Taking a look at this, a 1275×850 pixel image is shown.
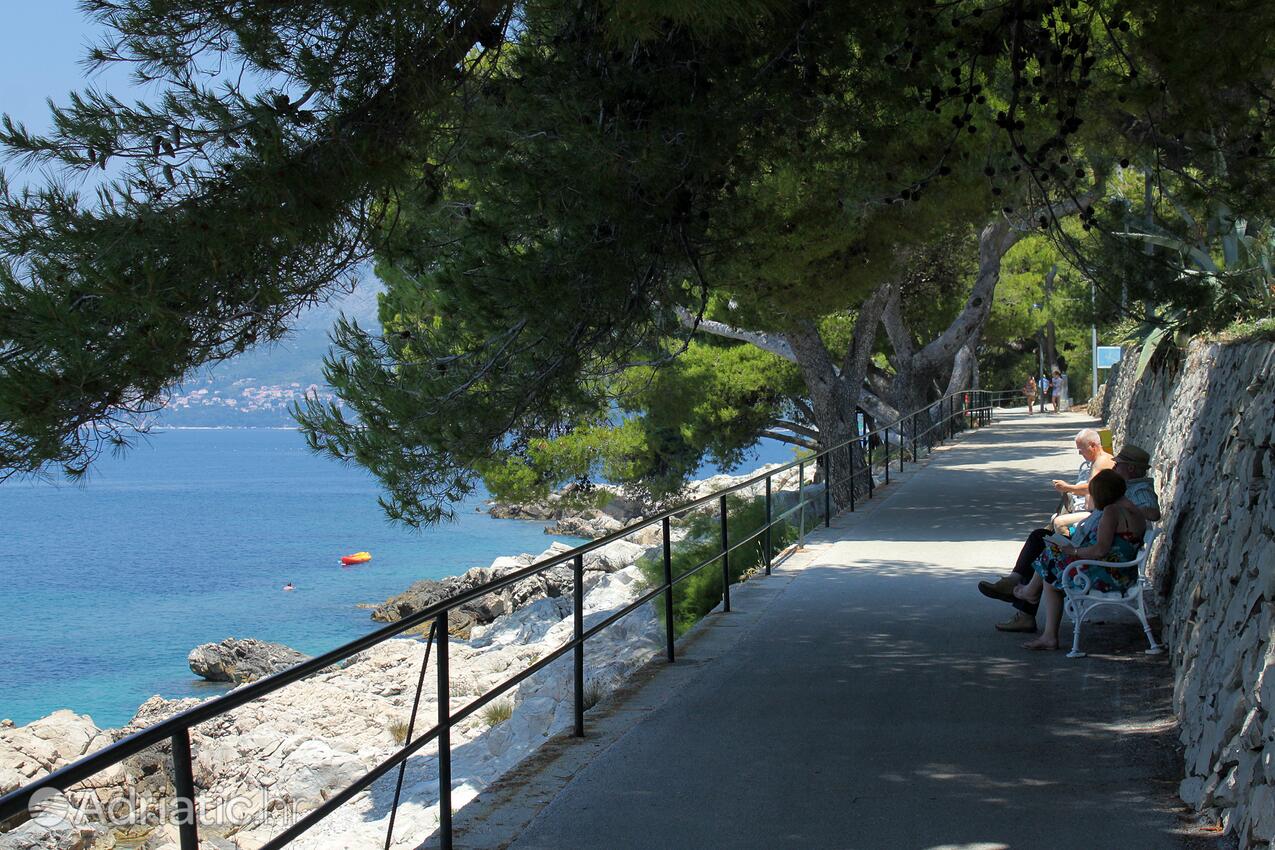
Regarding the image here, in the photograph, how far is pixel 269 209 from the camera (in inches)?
197

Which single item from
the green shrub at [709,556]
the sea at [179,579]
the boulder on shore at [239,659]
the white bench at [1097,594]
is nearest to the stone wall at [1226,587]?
the white bench at [1097,594]

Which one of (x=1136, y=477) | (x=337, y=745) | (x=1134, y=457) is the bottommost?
(x=337, y=745)

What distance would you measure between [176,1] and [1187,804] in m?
5.14

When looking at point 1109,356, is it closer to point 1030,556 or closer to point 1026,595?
point 1030,556

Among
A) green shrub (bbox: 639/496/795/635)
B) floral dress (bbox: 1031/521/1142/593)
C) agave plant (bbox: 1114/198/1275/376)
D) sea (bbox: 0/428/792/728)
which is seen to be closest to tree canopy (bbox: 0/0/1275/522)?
agave plant (bbox: 1114/198/1275/376)

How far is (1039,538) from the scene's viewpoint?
27.3ft

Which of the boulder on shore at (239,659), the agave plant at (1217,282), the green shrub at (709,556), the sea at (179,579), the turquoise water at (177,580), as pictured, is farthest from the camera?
the turquoise water at (177,580)

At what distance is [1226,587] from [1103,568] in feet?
6.34

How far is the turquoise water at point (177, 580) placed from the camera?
37.7 meters

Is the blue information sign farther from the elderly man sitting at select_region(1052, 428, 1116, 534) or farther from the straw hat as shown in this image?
the straw hat

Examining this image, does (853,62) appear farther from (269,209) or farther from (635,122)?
(269,209)

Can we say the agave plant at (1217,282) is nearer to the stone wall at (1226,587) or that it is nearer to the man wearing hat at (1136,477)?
the stone wall at (1226,587)

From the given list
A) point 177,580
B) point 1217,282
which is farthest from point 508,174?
point 177,580

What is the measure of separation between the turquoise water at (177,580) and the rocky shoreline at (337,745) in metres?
3.11
